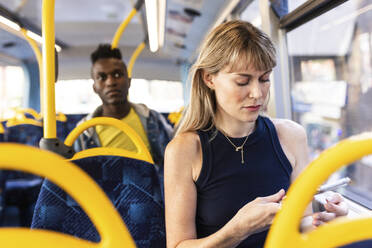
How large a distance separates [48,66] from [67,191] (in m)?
0.82

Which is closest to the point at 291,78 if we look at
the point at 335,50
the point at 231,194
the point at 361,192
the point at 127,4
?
the point at 335,50

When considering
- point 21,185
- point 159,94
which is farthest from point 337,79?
point 21,185

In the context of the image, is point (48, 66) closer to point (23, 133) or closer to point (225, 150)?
point (225, 150)

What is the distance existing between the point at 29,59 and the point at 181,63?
2323 mm

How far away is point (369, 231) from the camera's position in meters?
0.47

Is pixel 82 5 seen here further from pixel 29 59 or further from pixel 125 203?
pixel 125 203

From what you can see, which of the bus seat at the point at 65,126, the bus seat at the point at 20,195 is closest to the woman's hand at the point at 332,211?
the bus seat at the point at 65,126

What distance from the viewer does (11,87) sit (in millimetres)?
5145

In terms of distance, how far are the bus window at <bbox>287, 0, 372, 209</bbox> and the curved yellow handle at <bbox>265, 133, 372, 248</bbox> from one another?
1296 mm

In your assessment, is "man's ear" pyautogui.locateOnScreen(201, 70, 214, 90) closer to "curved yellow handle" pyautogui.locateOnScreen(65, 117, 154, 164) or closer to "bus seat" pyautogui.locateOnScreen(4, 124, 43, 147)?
"curved yellow handle" pyautogui.locateOnScreen(65, 117, 154, 164)

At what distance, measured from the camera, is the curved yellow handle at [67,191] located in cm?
41

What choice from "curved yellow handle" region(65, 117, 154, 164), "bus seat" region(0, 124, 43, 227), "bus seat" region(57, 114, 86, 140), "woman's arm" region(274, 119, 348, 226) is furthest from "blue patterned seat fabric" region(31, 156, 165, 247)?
"bus seat" region(0, 124, 43, 227)

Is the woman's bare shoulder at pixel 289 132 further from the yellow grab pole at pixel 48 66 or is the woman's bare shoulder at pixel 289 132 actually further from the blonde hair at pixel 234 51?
the yellow grab pole at pixel 48 66

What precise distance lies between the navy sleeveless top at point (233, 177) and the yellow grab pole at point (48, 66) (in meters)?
0.51
